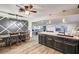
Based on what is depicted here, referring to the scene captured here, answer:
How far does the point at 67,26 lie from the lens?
187cm

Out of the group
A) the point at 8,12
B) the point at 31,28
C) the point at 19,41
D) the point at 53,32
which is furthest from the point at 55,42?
the point at 8,12

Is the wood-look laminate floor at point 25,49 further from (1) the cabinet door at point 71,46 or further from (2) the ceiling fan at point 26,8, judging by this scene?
(2) the ceiling fan at point 26,8

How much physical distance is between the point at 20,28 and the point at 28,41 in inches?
16.1

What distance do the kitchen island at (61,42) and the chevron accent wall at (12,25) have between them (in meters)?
0.49

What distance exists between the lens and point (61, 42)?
7.11ft

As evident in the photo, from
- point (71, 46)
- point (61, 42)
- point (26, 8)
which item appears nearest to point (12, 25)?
point (26, 8)

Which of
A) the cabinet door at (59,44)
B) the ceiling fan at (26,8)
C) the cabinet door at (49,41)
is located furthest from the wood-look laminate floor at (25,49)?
the ceiling fan at (26,8)

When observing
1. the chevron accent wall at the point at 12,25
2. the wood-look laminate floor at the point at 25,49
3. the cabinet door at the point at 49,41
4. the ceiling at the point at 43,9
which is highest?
the ceiling at the point at 43,9

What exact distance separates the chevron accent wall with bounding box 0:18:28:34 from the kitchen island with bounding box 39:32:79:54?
49 centimetres

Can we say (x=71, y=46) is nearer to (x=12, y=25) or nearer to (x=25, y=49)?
(x=25, y=49)

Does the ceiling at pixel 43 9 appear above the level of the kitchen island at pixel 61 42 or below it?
above

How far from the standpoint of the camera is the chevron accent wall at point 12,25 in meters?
1.92

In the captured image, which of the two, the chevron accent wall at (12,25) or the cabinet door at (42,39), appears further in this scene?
the cabinet door at (42,39)

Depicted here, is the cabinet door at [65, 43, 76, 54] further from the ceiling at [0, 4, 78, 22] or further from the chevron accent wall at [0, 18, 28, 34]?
the chevron accent wall at [0, 18, 28, 34]
